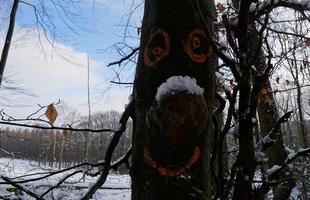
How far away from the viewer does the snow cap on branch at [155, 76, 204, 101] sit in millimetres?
873

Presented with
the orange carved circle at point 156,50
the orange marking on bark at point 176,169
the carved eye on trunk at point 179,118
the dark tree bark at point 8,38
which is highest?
the dark tree bark at point 8,38

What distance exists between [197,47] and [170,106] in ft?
0.72

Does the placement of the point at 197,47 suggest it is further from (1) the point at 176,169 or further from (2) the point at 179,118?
(1) the point at 176,169

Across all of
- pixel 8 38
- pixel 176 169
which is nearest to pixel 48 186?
pixel 176 169

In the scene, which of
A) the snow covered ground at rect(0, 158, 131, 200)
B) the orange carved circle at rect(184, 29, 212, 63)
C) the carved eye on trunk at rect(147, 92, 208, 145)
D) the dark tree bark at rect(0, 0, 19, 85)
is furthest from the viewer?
the dark tree bark at rect(0, 0, 19, 85)

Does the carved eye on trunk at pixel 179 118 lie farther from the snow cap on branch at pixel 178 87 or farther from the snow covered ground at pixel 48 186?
the snow covered ground at pixel 48 186

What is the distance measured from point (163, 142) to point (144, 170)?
108mm

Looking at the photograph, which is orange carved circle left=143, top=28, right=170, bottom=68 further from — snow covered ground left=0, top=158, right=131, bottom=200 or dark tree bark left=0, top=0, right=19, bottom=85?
dark tree bark left=0, top=0, right=19, bottom=85

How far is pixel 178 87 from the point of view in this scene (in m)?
0.88

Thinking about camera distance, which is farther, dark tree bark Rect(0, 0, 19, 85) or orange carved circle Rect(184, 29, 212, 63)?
dark tree bark Rect(0, 0, 19, 85)

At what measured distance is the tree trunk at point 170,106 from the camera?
34.0 inches

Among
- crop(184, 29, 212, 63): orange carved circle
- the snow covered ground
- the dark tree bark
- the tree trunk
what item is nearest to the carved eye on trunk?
the tree trunk

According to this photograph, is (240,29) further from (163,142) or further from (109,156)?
(109,156)

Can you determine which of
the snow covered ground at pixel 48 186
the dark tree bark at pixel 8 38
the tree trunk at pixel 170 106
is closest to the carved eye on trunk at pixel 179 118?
the tree trunk at pixel 170 106
